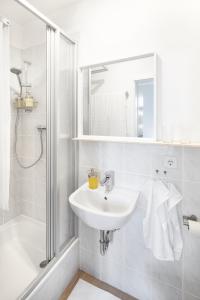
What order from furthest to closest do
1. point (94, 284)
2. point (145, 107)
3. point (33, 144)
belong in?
point (33, 144) → point (94, 284) → point (145, 107)

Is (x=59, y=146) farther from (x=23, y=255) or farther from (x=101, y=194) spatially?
(x=23, y=255)

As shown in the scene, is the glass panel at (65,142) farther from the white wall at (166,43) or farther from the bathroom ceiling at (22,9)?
the bathroom ceiling at (22,9)

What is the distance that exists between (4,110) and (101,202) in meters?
0.98

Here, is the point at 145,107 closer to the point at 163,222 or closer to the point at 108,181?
the point at 108,181

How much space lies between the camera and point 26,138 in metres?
2.11

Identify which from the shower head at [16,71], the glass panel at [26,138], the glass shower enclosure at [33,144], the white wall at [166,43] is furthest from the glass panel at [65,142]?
the shower head at [16,71]

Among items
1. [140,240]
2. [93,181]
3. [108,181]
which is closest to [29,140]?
[93,181]

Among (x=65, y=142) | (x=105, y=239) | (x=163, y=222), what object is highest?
(x=65, y=142)

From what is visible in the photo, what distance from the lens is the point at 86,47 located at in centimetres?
158

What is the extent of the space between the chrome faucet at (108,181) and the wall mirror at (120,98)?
1.04ft

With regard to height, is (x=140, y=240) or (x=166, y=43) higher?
(x=166, y=43)

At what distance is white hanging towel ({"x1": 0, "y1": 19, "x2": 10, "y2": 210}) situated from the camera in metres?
1.15

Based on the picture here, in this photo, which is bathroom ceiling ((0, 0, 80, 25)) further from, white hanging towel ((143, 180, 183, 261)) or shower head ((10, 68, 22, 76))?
white hanging towel ((143, 180, 183, 261))


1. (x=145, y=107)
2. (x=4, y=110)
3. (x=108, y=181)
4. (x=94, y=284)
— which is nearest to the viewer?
(x=4, y=110)
